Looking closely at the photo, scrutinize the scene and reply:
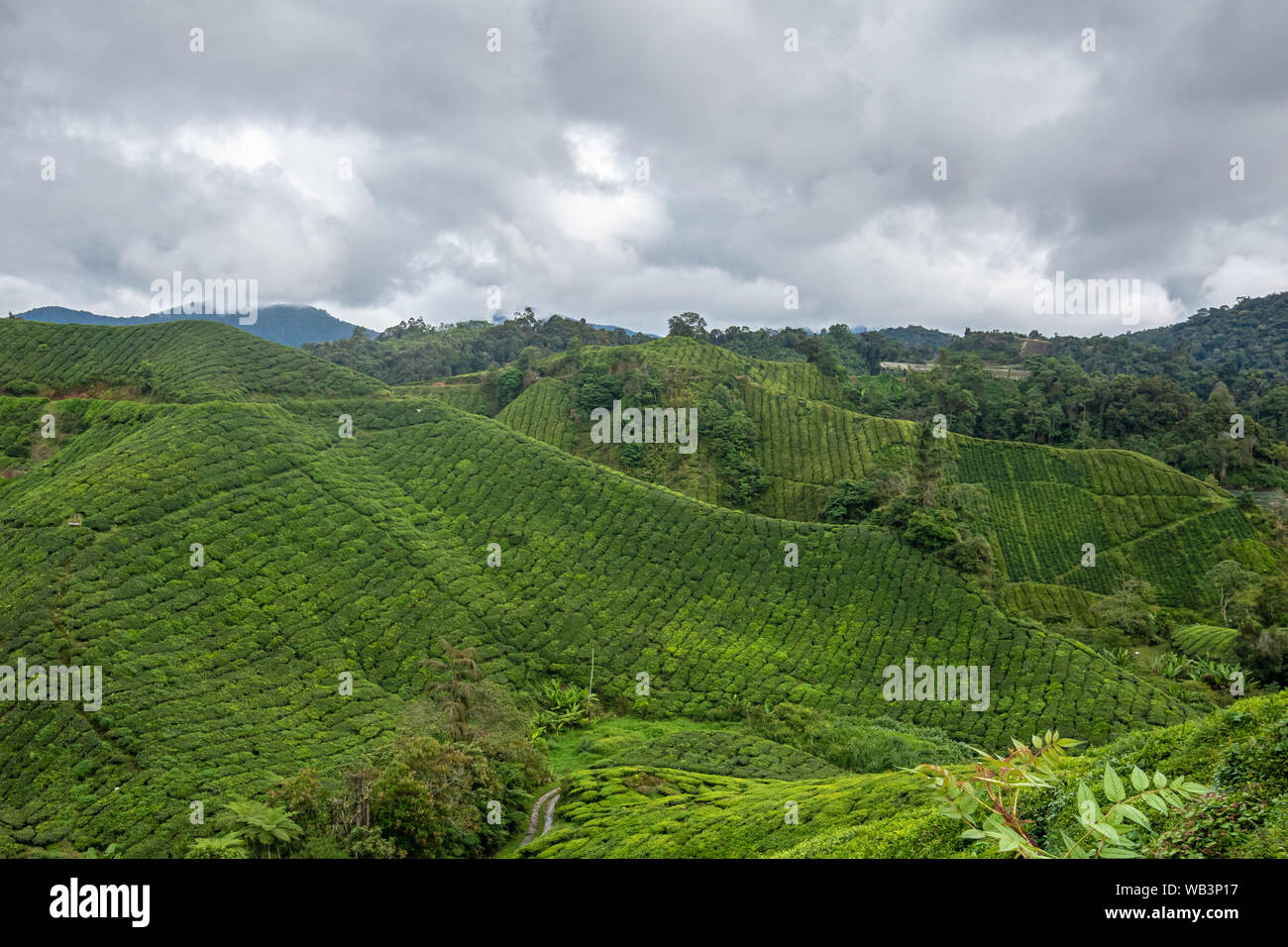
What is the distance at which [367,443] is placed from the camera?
45.8m

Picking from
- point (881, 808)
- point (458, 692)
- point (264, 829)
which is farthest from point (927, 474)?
point (264, 829)

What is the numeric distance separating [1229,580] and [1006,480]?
2031cm

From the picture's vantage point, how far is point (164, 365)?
1903 inches

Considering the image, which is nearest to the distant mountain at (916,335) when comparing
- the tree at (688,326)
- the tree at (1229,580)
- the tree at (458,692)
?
the tree at (688,326)

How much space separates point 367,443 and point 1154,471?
2498 inches

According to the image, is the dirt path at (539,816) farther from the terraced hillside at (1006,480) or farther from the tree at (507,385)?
the tree at (507,385)

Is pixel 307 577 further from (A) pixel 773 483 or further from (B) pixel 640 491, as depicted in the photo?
(A) pixel 773 483

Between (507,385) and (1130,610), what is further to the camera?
(507,385)

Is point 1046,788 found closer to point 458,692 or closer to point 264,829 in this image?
point 264,829

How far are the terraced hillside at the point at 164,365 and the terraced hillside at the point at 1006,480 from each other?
19991 mm

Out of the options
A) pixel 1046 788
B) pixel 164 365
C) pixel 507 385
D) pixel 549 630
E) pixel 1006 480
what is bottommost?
pixel 549 630

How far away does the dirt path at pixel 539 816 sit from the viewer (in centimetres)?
1914

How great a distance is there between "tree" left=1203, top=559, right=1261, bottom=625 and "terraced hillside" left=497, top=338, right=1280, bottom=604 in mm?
4879
